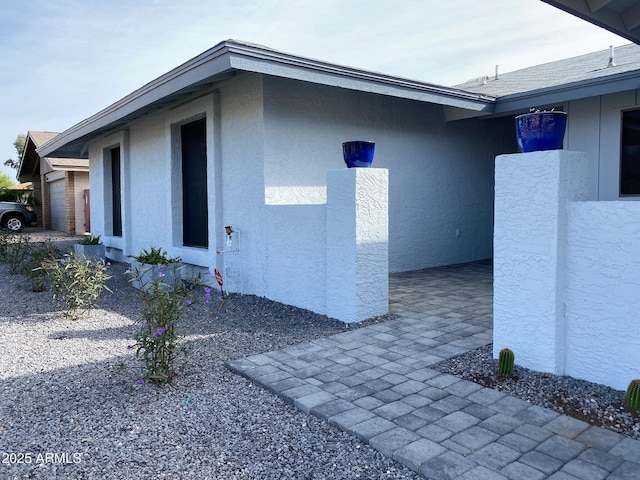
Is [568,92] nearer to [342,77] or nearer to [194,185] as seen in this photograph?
[342,77]

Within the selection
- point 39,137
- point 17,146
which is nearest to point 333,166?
point 39,137

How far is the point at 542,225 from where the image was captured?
11.7 ft

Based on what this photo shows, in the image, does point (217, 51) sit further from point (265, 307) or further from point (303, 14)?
point (303, 14)

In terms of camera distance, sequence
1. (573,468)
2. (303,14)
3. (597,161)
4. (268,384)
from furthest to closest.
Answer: (303,14) → (597,161) → (268,384) → (573,468)

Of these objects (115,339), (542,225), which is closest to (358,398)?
(542,225)

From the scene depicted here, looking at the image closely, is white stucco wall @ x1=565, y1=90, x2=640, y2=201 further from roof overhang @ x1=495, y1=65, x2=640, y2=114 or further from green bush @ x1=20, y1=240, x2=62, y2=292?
green bush @ x1=20, y1=240, x2=62, y2=292

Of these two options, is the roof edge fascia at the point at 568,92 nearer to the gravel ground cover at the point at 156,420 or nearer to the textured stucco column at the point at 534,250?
the textured stucco column at the point at 534,250

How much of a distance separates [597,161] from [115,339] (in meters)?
7.23

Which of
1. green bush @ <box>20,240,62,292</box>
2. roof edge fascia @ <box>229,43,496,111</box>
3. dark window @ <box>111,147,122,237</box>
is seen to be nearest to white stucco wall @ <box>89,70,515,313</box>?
roof edge fascia @ <box>229,43,496,111</box>

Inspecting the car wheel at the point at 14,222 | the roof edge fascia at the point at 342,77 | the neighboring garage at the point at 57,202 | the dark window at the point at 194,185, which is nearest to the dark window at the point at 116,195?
the dark window at the point at 194,185

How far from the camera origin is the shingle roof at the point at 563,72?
24.0 ft

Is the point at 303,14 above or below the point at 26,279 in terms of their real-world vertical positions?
above

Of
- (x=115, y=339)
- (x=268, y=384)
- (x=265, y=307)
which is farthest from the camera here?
(x=265, y=307)

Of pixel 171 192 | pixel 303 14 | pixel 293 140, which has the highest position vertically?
pixel 303 14
